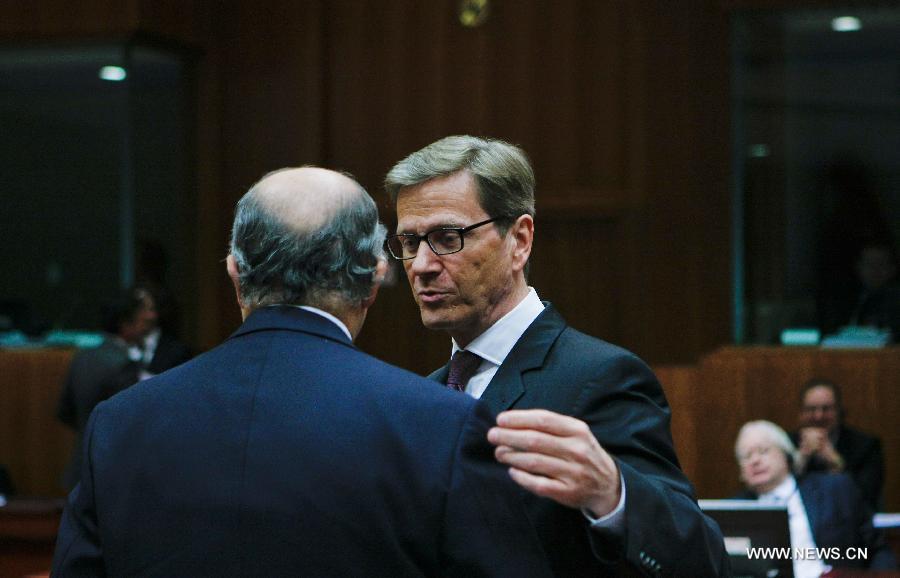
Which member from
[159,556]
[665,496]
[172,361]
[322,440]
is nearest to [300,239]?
[322,440]

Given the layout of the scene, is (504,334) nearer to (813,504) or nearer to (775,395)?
(813,504)

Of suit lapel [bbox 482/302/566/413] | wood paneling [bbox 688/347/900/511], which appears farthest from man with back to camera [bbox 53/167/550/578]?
wood paneling [bbox 688/347/900/511]

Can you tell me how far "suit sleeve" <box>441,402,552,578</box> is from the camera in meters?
1.65

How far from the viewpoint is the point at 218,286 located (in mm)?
8695

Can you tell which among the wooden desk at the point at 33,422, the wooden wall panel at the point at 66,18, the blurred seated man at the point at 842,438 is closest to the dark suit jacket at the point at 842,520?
the blurred seated man at the point at 842,438

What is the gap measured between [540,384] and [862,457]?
15.0 ft

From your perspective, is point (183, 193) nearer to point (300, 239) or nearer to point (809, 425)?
point (809, 425)

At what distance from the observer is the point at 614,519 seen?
5.90 ft

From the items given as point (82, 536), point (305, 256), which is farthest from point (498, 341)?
point (82, 536)

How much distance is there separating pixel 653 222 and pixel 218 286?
116 inches

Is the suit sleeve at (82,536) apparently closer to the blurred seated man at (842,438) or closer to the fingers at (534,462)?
the fingers at (534,462)

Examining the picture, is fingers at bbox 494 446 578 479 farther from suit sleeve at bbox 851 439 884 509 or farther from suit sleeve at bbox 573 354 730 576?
suit sleeve at bbox 851 439 884 509

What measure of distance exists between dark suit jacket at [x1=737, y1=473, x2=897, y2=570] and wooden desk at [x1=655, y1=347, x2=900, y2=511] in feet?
7.12

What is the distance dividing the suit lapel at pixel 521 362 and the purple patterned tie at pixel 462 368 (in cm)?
10
